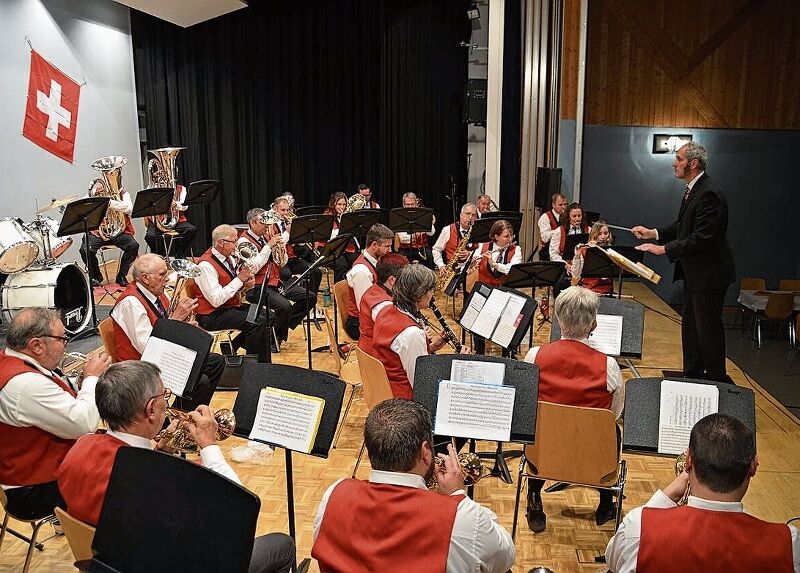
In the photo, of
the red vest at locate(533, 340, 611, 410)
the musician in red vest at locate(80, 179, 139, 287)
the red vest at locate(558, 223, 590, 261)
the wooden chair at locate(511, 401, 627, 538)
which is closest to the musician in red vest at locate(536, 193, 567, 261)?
the red vest at locate(558, 223, 590, 261)

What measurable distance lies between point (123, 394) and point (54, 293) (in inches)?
175

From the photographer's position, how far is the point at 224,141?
12.9 m

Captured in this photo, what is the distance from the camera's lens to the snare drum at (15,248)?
6527 mm

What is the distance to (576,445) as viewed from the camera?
356 centimetres

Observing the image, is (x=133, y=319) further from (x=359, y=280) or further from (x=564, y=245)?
(x=564, y=245)

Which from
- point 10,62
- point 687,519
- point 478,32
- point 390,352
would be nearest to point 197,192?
point 10,62

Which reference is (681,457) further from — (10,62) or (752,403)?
(10,62)

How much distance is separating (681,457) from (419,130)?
980 cm

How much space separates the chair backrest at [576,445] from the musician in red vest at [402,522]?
4.03 feet

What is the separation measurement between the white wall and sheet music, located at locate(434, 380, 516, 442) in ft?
25.0

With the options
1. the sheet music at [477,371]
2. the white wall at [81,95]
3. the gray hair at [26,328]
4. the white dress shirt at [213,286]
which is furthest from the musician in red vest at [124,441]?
the white wall at [81,95]

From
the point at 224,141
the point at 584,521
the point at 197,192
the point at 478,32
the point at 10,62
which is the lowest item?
the point at 584,521

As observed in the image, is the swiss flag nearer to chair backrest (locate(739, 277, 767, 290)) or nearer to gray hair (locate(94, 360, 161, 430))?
gray hair (locate(94, 360, 161, 430))

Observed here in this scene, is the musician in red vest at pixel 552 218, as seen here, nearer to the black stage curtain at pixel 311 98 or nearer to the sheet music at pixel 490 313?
the sheet music at pixel 490 313
